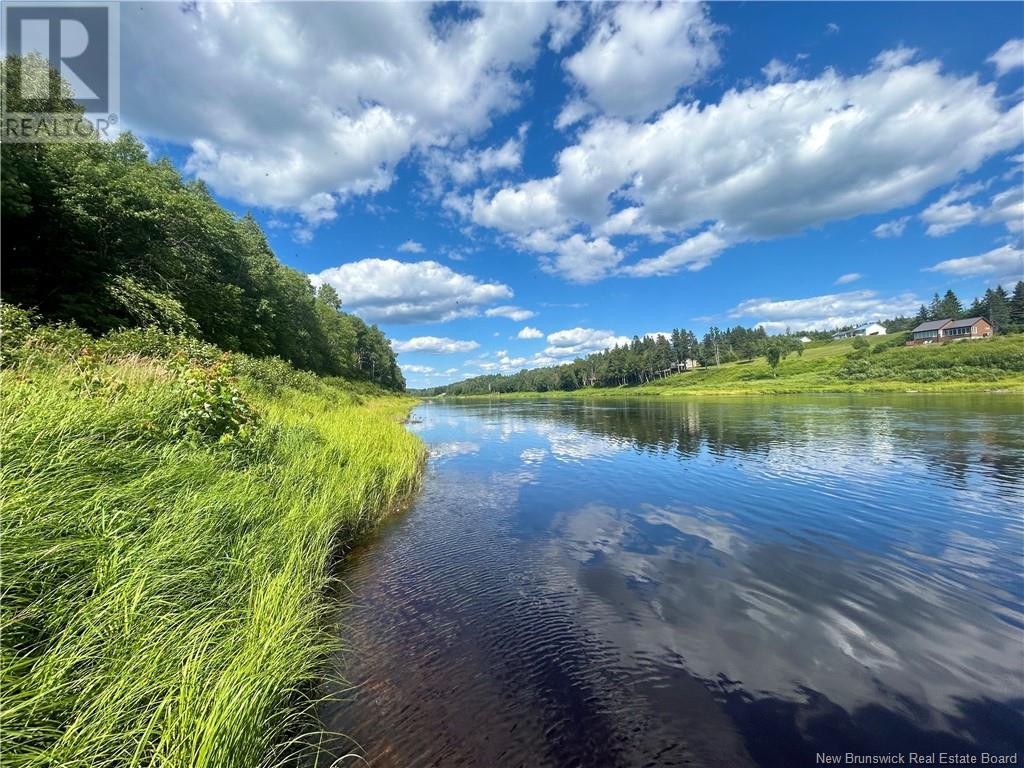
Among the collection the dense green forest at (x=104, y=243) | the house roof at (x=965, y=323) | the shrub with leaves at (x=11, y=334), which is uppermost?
the house roof at (x=965, y=323)

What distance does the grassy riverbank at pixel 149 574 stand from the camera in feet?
9.68

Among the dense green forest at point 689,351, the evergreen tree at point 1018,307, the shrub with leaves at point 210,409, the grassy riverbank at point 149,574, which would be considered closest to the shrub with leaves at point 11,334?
the grassy riverbank at point 149,574

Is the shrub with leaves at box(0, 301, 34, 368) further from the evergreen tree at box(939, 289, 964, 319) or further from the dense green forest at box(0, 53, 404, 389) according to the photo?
the evergreen tree at box(939, 289, 964, 319)

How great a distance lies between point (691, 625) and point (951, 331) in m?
161

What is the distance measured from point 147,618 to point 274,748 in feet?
5.57

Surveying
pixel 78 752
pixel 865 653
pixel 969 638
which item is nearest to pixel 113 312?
pixel 78 752

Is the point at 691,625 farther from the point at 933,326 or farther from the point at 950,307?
the point at 950,307

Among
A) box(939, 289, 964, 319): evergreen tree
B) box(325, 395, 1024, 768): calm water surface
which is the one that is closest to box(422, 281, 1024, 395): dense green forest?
box(939, 289, 964, 319): evergreen tree

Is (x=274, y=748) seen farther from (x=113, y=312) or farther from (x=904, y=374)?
(x=904, y=374)

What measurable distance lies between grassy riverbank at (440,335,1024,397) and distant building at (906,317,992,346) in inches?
200

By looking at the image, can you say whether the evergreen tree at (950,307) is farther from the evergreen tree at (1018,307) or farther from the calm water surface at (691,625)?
the calm water surface at (691,625)

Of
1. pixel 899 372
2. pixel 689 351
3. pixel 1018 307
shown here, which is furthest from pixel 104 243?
pixel 1018 307

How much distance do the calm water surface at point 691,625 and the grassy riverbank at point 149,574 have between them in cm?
144

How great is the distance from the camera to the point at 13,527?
151 inches
